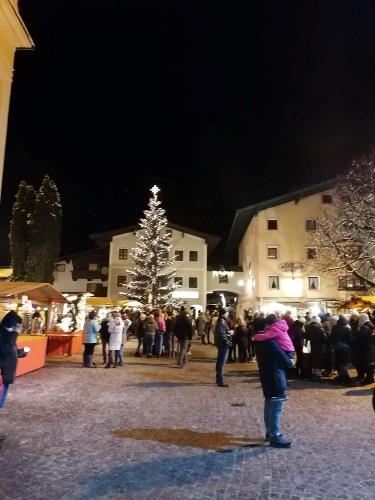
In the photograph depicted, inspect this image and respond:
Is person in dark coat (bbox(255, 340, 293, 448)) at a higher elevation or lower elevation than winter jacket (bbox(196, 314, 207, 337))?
lower

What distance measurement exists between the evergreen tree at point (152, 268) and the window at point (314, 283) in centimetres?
1217

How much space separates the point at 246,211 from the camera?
139ft

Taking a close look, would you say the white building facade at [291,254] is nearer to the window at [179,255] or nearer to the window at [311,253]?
the window at [311,253]

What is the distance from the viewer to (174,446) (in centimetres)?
653

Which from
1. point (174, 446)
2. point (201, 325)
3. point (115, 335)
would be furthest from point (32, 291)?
point (201, 325)

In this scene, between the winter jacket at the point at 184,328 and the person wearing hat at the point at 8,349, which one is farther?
the winter jacket at the point at 184,328

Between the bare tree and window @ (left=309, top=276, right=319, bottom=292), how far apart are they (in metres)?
11.9

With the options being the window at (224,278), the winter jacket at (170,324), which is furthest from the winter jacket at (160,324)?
the window at (224,278)

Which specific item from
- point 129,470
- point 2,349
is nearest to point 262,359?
point 129,470

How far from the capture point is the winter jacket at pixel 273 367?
22.3 feet

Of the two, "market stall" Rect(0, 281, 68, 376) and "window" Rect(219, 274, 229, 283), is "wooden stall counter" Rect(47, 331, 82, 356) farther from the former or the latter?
"window" Rect(219, 274, 229, 283)

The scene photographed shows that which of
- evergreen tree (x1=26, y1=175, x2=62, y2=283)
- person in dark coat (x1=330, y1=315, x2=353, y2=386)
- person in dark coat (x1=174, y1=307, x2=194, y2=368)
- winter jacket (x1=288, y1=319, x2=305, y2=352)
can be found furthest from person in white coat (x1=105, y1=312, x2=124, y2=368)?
evergreen tree (x1=26, y1=175, x2=62, y2=283)

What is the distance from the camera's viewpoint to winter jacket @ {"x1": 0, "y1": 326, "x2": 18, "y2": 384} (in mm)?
7074

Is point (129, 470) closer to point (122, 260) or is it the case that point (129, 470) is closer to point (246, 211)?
point (246, 211)
